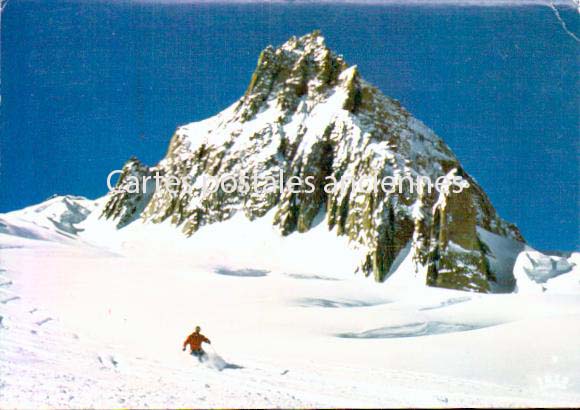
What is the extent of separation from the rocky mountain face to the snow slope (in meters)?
9.58

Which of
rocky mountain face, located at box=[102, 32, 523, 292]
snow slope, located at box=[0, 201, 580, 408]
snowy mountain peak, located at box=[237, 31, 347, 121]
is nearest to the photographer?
snow slope, located at box=[0, 201, 580, 408]

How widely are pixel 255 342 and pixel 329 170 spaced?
1246 inches

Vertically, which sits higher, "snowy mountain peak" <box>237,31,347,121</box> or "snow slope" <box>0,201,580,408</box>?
"snowy mountain peak" <box>237,31,347,121</box>

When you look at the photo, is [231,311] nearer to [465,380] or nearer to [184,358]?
[184,358]

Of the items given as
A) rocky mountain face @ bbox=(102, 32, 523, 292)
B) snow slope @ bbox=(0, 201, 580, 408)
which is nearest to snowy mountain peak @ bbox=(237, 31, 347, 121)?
rocky mountain face @ bbox=(102, 32, 523, 292)

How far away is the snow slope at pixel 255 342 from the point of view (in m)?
9.35

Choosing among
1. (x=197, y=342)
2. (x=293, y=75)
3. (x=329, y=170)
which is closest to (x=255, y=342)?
(x=197, y=342)

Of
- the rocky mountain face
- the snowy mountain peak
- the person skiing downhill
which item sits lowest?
the person skiing downhill

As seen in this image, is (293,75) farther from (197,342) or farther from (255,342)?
(197,342)

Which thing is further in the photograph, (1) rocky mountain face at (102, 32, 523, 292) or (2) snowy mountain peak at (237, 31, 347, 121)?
(2) snowy mountain peak at (237, 31, 347, 121)

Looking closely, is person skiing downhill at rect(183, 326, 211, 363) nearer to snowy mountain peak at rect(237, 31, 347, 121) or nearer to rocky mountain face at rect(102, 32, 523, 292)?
rocky mountain face at rect(102, 32, 523, 292)

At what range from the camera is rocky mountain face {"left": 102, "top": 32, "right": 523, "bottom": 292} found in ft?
101

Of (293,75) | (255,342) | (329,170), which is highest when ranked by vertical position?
(293,75)

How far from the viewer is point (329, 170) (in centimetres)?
4325
